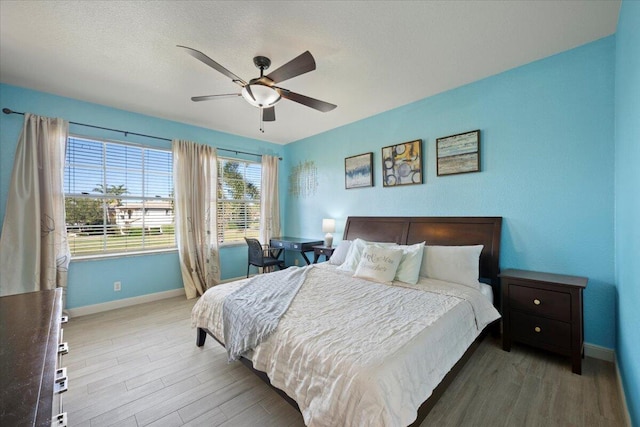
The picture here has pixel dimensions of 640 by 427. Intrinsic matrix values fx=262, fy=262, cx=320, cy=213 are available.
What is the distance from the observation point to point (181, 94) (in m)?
3.10

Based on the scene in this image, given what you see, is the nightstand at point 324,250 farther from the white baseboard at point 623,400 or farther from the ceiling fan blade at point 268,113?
the white baseboard at point 623,400

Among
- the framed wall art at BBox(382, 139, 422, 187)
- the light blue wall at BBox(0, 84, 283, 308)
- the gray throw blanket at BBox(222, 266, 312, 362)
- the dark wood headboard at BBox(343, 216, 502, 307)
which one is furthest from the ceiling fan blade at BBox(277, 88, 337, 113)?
the light blue wall at BBox(0, 84, 283, 308)

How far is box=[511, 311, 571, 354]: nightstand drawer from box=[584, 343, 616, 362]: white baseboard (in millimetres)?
436

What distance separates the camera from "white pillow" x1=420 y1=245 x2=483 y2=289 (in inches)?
96.3

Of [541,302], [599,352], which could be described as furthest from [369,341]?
[599,352]

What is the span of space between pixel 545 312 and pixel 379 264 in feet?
4.46

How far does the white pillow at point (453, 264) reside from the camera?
2.45m

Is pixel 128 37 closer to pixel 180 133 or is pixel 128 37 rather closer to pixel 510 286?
pixel 180 133

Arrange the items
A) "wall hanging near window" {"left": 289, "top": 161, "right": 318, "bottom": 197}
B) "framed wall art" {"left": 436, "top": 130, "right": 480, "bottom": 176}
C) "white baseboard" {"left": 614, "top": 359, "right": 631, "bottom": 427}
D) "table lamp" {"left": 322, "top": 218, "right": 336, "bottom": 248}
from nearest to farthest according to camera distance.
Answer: "white baseboard" {"left": 614, "top": 359, "right": 631, "bottom": 427}, "framed wall art" {"left": 436, "top": 130, "right": 480, "bottom": 176}, "table lamp" {"left": 322, "top": 218, "right": 336, "bottom": 248}, "wall hanging near window" {"left": 289, "top": 161, "right": 318, "bottom": 197}

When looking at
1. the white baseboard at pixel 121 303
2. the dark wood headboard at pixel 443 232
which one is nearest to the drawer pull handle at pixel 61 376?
the dark wood headboard at pixel 443 232

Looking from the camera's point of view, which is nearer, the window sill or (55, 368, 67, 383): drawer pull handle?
(55, 368, 67, 383): drawer pull handle

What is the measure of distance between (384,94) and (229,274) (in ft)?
12.3

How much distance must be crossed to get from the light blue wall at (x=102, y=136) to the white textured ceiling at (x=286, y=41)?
0.20 m

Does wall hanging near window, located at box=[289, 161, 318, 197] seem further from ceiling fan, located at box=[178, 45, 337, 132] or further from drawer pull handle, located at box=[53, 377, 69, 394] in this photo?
drawer pull handle, located at box=[53, 377, 69, 394]
